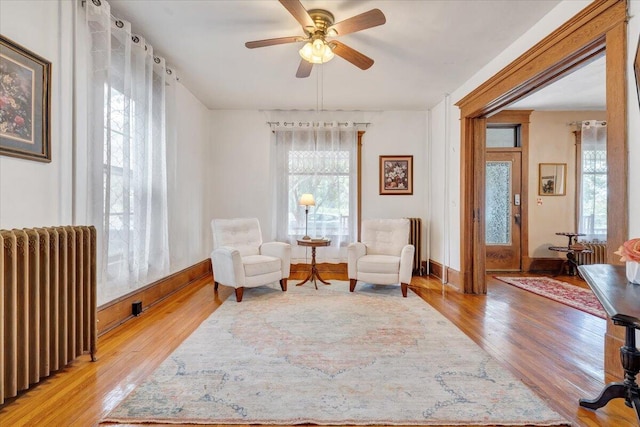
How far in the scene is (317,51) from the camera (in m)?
2.47

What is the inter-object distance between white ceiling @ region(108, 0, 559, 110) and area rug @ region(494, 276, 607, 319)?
2801mm

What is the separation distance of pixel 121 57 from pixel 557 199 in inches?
248

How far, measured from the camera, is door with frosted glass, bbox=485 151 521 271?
16.8 ft

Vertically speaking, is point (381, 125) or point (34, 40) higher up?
point (381, 125)

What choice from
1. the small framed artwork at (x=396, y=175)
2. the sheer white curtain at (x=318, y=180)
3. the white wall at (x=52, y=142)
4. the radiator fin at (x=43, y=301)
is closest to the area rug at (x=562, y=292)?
the small framed artwork at (x=396, y=175)

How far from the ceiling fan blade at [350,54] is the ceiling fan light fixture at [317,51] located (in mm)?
57

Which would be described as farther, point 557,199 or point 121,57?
point 557,199

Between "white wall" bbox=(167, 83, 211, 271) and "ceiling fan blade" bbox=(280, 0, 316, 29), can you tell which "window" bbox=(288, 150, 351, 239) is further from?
"ceiling fan blade" bbox=(280, 0, 316, 29)

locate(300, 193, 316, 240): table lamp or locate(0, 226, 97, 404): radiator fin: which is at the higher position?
locate(300, 193, 316, 240): table lamp

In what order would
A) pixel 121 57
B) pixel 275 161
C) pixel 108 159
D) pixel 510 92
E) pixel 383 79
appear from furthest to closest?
1. pixel 275 161
2. pixel 383 79
3. pixel 510 92
4. pixel 121 57
5. pixel 108 159

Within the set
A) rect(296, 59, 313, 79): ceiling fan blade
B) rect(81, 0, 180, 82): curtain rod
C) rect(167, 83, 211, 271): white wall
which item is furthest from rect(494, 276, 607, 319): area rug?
rect(81, 0, 180, 82): curtain rod

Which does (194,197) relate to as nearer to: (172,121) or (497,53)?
(172,121)

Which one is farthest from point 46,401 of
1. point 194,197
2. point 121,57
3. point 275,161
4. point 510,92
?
point 510,92

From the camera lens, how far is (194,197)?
4441mm
